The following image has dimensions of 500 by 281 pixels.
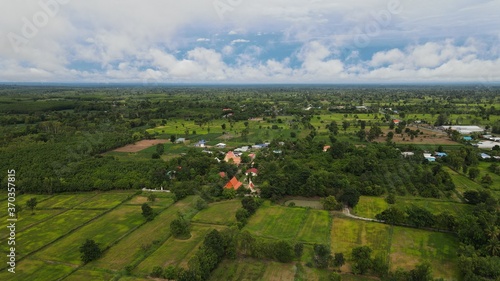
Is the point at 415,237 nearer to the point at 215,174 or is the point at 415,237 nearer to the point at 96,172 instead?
the point at 215,174

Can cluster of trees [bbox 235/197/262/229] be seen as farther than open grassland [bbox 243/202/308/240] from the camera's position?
Yes

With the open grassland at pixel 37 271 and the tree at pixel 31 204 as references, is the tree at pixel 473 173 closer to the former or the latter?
the open grassland at pixel 37 271

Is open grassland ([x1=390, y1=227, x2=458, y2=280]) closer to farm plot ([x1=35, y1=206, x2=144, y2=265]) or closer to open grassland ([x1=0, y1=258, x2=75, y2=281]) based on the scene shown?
farm plot ([x1=35, y1=206, x2=144, y2=265])

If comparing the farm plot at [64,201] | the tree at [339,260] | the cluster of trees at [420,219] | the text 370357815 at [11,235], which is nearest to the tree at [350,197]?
the cluster of trees at [420,219]

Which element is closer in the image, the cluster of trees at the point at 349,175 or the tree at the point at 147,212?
the tree at the point at 147,212

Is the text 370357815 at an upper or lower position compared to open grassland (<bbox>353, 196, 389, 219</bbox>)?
upper

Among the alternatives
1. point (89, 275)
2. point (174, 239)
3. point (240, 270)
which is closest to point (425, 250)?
point (240, 270)

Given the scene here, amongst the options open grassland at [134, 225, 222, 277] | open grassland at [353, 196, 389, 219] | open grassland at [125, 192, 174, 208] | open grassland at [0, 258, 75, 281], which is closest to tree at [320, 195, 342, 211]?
open grassland at [353, 196, 389, 219]
